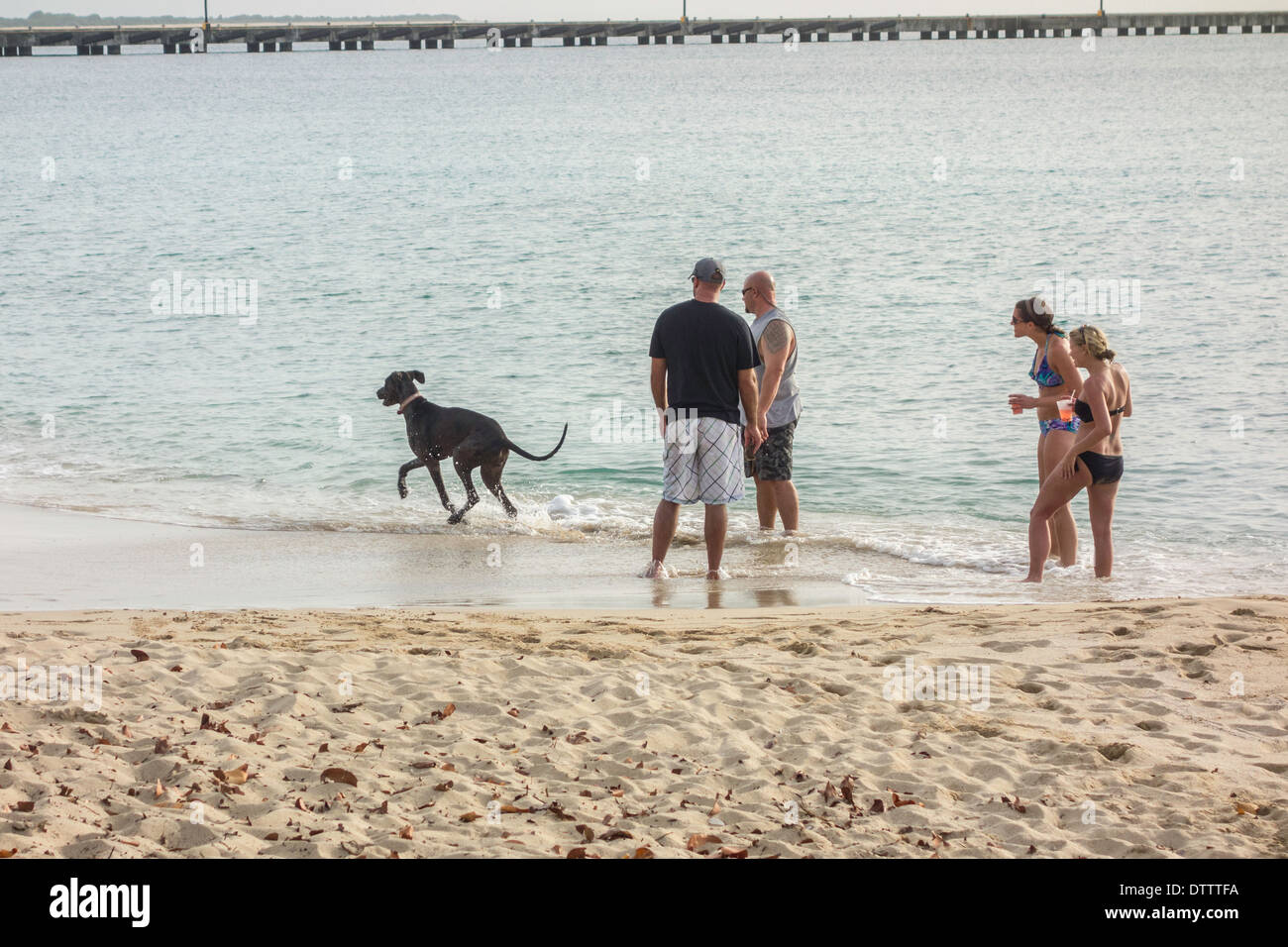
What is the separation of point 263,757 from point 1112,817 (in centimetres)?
313

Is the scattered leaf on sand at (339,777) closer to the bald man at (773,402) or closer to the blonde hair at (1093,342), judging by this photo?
the bald man at (773,402)

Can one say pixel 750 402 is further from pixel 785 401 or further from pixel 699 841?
pixel 699 841

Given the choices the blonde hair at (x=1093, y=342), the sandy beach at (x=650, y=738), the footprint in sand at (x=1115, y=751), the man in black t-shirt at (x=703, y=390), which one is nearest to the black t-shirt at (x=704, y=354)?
the man in black t-shirt at (x=703, y=390)

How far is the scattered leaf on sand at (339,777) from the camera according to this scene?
14.7 ft

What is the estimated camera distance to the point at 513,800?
4438 mm

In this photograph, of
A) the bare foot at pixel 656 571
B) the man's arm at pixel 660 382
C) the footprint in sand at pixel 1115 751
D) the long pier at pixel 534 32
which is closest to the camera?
the footprint in sand at pixel 1115 751

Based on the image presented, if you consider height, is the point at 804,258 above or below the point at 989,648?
above

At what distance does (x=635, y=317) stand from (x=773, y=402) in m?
13.7

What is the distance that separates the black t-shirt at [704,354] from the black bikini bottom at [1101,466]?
7.48ft

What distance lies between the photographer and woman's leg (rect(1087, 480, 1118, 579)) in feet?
26.3

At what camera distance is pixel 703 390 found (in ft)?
25.5

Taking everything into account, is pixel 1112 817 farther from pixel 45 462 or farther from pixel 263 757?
pixel 45 462

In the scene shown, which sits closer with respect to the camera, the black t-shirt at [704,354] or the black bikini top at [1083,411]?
the black t-shirt at [704,354]
